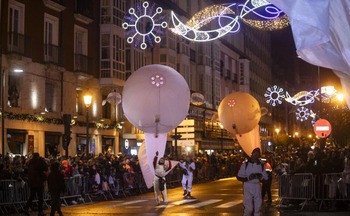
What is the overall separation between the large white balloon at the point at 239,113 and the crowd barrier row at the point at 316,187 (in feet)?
10.3

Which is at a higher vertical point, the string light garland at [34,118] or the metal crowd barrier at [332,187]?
the string light garland at [34,118]

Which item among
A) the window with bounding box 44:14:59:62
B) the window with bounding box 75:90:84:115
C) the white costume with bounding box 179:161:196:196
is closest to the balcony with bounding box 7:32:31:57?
the window with bounding box 44:14:59:62

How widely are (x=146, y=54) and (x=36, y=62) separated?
14466 mm

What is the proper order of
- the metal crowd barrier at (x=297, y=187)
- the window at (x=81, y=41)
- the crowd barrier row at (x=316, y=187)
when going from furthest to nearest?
1. the window at (x=81, y=41)
2. the metal crowd barrier at (x=297, y=187)
3. the crowd barrier row at (x=316, y=187)

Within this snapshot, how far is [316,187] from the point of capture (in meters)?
17.9

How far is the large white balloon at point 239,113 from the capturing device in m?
21.4

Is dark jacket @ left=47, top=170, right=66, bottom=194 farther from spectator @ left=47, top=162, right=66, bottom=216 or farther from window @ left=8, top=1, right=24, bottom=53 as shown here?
window @ left=8, top=1, right=24, bottom=53

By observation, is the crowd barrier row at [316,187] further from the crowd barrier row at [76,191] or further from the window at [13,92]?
the window at [13,92]

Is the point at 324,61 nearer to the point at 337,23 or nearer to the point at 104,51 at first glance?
the point at 337,23

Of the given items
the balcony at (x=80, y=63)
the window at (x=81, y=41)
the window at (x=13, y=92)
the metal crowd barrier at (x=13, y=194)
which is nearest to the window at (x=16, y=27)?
the window at (x=13, y=92)

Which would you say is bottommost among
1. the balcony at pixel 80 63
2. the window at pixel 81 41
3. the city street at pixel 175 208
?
the city street at pixel 175 208

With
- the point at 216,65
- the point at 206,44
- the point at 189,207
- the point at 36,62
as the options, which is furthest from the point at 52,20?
the point at 216,65

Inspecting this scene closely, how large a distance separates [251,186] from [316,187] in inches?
235

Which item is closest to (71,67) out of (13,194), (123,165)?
(123,165)
